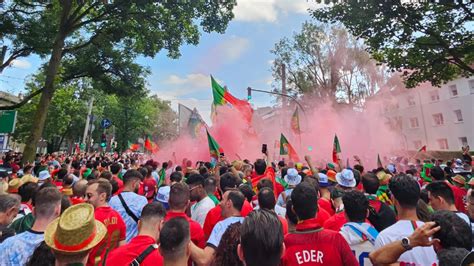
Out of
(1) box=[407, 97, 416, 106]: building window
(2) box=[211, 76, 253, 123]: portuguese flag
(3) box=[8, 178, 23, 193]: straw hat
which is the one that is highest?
(1) box=[407, 97, 416, 106]: building window

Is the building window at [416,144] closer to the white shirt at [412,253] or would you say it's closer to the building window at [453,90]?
the building window at [453,90]

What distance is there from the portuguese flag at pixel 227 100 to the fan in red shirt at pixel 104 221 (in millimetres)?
9366

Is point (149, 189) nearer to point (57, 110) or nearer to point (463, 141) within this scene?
point (57, 110)

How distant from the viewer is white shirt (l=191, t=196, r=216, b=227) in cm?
416

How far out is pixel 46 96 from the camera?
40.0 feet

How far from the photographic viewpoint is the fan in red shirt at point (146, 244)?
2.36 m

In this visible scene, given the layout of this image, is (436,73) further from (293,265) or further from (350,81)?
(350,81)

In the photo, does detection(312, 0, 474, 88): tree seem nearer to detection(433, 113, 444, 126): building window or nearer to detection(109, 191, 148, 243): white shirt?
detection(109, 191, 148, 243): white shirt

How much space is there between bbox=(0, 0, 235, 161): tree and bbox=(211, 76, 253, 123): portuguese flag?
10.0ft

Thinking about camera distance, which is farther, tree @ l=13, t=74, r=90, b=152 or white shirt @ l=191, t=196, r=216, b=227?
tree @ l=13, t=74, r=90, b=152

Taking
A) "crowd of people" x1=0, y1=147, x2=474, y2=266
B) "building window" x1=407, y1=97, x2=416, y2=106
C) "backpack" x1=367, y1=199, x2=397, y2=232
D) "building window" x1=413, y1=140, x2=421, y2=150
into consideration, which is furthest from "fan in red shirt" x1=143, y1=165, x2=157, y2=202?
"building window" x1=407, y1=97, x2=416, y2=106

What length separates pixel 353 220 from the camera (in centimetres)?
290

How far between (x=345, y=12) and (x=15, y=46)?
14996 mm

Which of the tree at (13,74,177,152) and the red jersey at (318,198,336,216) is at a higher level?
the tree at (13,74,177,152)
